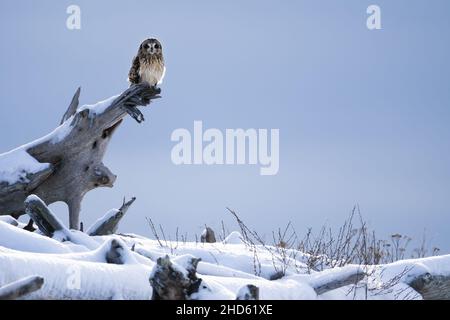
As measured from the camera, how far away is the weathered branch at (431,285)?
10.5 m

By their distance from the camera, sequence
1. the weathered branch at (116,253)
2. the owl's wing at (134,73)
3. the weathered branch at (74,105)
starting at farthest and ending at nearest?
the owl's wing at (134,73) → the weathered branch at (74,105) → the weathered branch at (116,253)

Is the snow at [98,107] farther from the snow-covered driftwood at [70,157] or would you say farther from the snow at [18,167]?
the snow at [18,167]

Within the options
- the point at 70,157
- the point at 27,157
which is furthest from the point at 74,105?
the point at 27,157

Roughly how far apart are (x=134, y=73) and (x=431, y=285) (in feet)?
29.9

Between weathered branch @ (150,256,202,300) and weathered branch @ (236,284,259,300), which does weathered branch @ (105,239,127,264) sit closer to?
weathered branch @ (150,256,202,300)

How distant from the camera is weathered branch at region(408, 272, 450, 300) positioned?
10.5 meters

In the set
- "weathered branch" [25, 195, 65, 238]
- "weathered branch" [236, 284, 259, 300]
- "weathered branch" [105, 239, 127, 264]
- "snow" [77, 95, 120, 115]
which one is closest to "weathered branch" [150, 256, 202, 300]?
"weathered branch" [236, 284, 259, 300]

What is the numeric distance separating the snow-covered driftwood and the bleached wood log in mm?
8825

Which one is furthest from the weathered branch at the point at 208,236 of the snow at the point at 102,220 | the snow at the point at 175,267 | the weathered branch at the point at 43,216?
the weathered branch at the point at 43,216

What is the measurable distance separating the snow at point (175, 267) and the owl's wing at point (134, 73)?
17.7ft

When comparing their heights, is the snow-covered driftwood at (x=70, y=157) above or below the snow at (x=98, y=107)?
below
